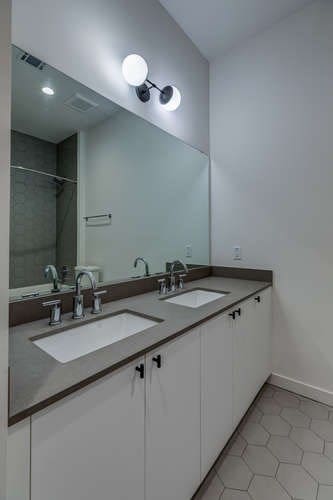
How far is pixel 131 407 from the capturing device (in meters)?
0.78

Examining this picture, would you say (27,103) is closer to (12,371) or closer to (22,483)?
(12,371)

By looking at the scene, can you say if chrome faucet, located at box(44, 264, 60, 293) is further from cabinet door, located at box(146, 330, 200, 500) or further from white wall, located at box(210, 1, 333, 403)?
white wall, located at box(210, 1, 333, 403)

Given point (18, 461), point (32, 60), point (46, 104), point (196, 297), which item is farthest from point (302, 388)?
point (32, 60)

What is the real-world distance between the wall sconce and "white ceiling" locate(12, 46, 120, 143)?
0.87ft

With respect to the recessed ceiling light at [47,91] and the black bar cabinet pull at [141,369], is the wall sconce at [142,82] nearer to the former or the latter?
the recessed ceiling light at [47,91]

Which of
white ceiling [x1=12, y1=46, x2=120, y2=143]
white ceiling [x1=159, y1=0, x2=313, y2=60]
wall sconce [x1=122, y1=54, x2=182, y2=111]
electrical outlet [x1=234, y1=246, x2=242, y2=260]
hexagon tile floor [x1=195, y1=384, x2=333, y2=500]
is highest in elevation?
white ceiling [x1=159, y1=0, x2=313, y2=60]

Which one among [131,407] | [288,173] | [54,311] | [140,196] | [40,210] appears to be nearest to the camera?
[131,407]

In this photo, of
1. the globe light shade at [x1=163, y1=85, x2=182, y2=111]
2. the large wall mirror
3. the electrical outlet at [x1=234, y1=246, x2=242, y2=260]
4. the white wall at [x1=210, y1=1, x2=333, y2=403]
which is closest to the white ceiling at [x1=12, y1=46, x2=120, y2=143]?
the large wall mirror

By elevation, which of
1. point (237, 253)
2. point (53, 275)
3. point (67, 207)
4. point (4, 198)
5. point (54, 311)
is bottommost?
point (54, 311)

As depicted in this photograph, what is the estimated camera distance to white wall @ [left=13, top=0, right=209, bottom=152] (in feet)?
3.71

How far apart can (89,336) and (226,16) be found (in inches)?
96.1

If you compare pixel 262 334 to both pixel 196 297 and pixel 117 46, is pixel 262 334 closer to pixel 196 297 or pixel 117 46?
pixel 196 297

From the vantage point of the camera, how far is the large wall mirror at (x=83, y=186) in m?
1.10

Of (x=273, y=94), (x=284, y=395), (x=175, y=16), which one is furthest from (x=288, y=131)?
(x=284, y=395)
